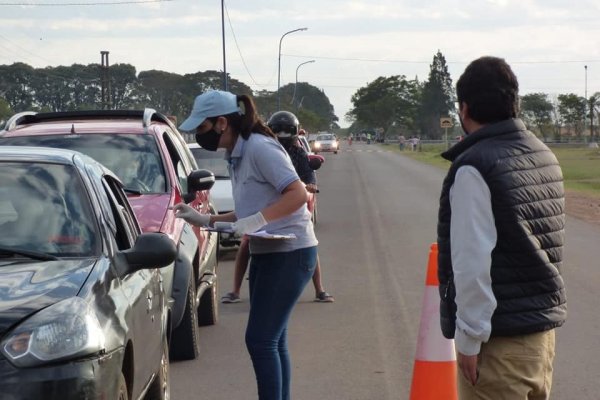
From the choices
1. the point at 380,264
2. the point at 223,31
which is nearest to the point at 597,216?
the point at 380,264

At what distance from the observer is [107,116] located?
32.0 feet

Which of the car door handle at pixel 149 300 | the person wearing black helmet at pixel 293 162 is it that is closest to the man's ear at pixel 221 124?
the car door handle at pixel 149 300

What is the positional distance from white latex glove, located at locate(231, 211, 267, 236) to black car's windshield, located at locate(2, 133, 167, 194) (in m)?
3.19

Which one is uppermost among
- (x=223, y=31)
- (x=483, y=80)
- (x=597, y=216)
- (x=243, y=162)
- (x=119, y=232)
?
(x=223, y=31)

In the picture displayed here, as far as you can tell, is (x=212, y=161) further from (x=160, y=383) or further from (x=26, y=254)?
(x=26, y=254)

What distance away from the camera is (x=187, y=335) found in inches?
311

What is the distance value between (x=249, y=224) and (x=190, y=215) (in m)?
0.35

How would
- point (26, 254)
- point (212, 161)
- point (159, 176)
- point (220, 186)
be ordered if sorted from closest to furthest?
1. point (26, 254)
2. point (159, 176)
3. point (220, 186)
4. point (212, 161)

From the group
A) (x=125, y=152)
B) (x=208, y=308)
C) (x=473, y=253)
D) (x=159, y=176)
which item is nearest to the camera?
(x=473, y=253)

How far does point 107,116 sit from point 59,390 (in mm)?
5978

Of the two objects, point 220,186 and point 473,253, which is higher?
point 473,253

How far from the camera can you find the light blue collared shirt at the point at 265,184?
5387mm

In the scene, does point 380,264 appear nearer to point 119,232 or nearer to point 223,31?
point 119,232

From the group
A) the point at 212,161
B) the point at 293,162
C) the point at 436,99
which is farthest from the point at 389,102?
the point at 293,162
